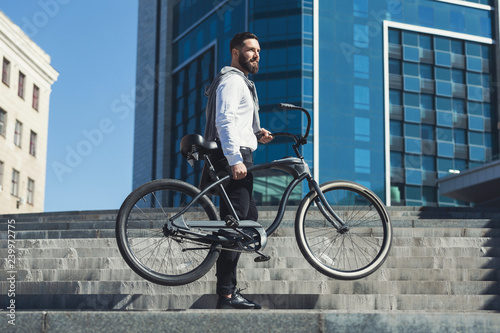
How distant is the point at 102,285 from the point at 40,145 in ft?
139

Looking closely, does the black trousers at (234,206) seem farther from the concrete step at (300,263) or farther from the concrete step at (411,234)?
the concrete step at (411,234)

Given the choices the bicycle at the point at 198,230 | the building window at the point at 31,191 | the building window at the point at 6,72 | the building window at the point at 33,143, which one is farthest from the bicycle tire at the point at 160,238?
the building window at the point at 33,143

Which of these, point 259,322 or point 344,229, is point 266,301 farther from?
point 259,322

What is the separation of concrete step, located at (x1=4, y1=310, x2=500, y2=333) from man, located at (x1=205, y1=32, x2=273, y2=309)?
41.2 inches

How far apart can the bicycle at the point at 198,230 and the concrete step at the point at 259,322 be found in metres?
0.87

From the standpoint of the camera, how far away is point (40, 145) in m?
47.3

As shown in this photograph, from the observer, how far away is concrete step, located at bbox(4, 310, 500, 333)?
4309 millimetres

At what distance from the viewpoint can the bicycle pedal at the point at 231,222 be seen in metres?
5.36

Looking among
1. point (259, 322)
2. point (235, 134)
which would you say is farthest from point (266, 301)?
point (259, 322)

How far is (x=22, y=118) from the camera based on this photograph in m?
44.4

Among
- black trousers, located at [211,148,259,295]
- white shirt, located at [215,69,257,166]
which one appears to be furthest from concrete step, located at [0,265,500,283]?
white shirt, located at [215,69,257,166]

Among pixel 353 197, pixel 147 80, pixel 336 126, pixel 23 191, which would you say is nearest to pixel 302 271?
pixel 353 197

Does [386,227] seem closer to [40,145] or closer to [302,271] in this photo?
[302,271]

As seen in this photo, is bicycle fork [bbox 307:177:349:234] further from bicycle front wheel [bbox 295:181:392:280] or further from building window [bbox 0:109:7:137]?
building window [bbox 0:109:7:137]
